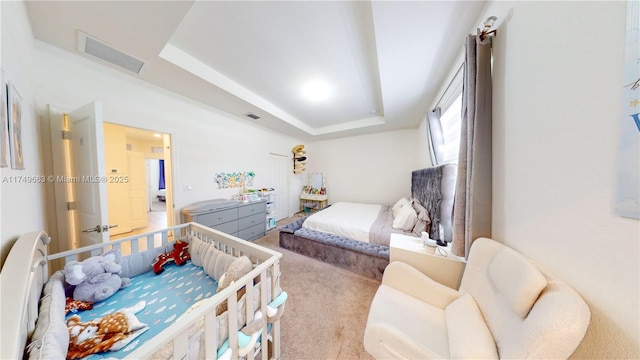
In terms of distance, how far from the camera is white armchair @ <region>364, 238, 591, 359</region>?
55 cm

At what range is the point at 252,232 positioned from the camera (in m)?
3.19

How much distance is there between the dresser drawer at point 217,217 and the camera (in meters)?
2.45

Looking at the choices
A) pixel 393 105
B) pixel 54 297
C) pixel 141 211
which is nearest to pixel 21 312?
pixel 54 297

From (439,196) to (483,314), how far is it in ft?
4.23

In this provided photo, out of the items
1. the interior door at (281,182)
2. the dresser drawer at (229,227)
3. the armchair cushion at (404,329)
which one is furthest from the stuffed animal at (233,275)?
the interior door at (281,182)

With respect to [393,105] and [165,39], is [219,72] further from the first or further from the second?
[393,105]

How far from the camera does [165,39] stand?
1.48 meters

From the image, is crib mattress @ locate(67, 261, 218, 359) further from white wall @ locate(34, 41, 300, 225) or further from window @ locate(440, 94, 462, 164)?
window @ locate(440, 94, 462, 164)

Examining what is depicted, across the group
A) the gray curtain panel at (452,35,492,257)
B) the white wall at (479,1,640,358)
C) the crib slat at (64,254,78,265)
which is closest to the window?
the gray curtain panel at (452,35,492,257)

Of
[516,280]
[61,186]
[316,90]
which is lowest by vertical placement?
[516,280]

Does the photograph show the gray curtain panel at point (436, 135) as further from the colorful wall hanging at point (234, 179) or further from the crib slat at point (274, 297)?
the colorful wall hanging at point (234, 179)

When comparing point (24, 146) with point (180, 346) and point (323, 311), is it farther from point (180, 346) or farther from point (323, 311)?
point (323, 311)

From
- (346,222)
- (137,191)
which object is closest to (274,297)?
(346,222)

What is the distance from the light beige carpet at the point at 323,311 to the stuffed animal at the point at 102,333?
0.96 metres
